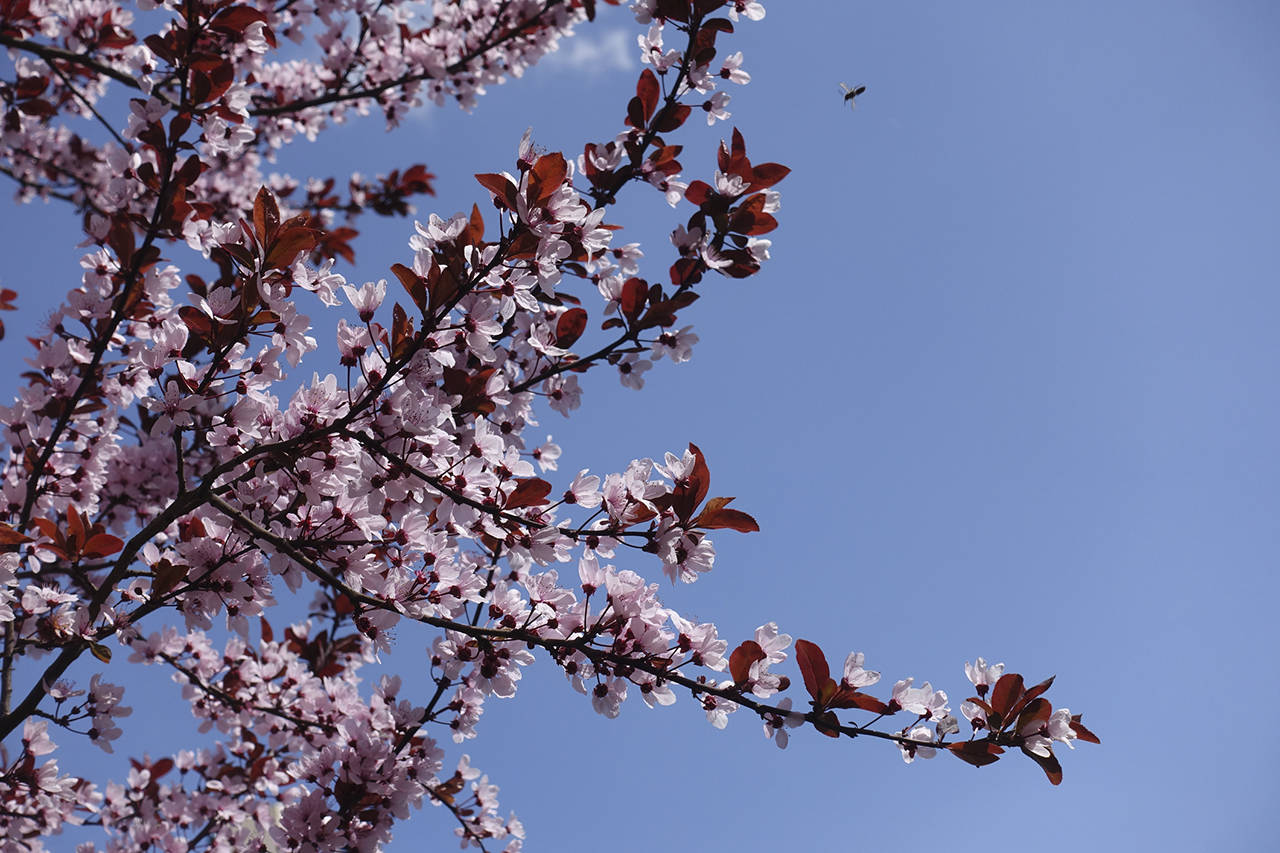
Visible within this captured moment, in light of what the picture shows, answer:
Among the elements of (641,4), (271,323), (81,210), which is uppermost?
(81,210)

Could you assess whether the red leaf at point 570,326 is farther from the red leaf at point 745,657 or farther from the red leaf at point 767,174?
the red leaf at point 745,657

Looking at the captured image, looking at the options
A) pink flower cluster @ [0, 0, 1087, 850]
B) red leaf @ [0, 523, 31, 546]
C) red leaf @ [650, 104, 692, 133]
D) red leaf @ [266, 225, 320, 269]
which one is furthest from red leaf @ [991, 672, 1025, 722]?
red leaf @ [0, 523, 31, 546]

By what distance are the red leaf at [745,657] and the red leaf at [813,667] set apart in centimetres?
11

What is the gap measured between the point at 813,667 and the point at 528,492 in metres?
0.96

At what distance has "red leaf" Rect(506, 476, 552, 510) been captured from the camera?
2062mm

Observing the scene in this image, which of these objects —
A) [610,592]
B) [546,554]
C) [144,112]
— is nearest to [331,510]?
[546,554]

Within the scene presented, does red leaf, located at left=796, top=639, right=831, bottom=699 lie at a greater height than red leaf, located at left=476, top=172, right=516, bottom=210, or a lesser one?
lesser

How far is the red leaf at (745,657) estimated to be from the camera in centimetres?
208

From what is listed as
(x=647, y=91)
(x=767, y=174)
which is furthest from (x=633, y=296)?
(x=647, y=91)

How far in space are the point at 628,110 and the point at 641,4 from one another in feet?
1.16

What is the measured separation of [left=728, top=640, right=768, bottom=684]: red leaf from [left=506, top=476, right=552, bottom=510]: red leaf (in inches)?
28.4

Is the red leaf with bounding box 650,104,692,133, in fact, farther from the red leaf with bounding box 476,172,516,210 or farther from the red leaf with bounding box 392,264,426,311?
the red leaf with bounding box 392,264,426,311

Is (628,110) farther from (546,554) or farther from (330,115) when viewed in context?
(330,115)

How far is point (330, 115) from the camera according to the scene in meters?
7.02
